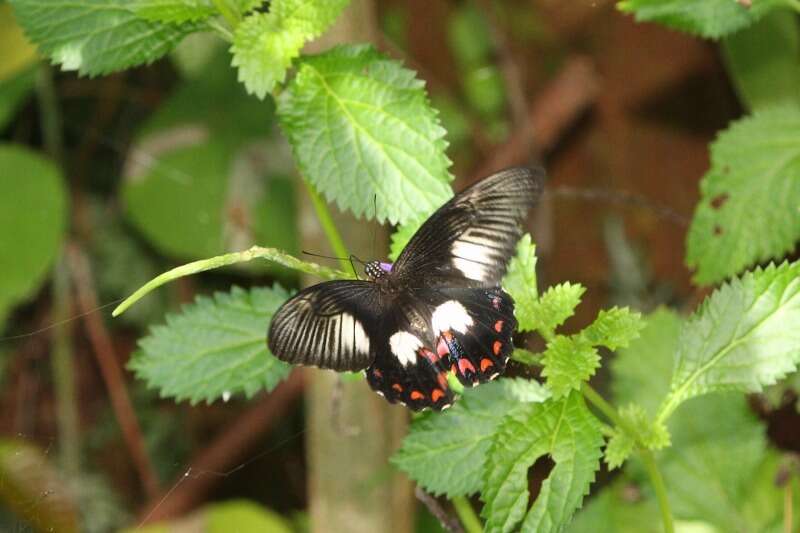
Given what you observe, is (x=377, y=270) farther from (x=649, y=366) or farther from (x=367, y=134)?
(x=649, y=366)

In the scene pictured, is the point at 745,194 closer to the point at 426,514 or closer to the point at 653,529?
the point at 653,529

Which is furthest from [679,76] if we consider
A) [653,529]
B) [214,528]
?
[214,528]

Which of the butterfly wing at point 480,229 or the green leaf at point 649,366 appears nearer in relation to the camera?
the butterfly wing at point 480,229

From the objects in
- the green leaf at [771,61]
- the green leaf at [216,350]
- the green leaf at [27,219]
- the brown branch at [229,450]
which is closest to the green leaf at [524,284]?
the green leaf at [216,350]

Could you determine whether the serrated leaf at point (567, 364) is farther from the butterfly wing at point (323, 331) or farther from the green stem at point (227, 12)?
the green stem at point (227, 12)

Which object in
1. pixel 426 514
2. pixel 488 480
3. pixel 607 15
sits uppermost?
pixel 607 15

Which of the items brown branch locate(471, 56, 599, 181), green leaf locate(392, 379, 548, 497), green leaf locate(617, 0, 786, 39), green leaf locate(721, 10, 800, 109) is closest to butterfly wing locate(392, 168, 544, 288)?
green leaf locate(392, 379, 548, 497)

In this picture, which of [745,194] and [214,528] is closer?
[745,194]
